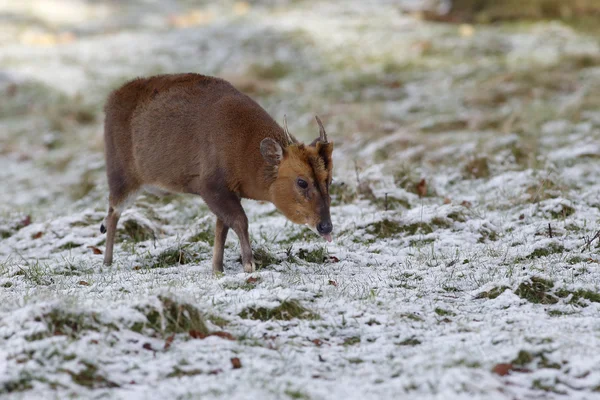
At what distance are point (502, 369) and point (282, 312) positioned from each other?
147 centimetres

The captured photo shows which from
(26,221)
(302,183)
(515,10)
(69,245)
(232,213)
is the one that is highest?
(515,10)

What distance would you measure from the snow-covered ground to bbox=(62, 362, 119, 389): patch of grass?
0.03 feet

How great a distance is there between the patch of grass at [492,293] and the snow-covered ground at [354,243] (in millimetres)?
14

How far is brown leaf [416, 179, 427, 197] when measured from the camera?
29.6 feet

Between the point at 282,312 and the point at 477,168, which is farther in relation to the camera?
the point at 477,168

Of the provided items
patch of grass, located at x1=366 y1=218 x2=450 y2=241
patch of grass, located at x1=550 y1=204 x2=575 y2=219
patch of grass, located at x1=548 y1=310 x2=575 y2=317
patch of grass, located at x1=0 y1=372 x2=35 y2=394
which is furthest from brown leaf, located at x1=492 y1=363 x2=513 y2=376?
patch of grass, located at x1=550 y1=204 x2=575 y2=219

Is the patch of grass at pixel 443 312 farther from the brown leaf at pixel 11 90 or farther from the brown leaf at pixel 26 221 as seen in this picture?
the brown leaf at pixel 11 90

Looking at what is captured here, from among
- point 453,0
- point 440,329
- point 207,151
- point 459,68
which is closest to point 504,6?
point 453,0

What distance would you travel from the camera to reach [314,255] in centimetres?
666

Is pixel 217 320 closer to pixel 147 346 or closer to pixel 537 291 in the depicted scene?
pixel 147 346

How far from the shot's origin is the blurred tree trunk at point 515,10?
56.9 feet

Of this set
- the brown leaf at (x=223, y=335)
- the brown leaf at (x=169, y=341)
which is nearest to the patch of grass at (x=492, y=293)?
the brown leaf at (x=223, y=335)

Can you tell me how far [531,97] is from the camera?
1291 cm

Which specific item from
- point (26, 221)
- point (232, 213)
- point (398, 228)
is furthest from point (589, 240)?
point (26, 221)
